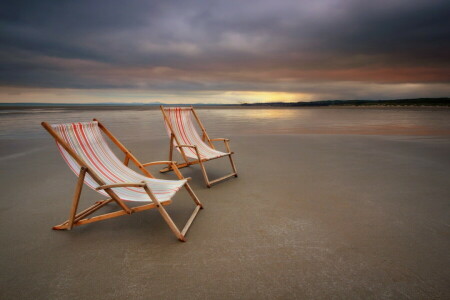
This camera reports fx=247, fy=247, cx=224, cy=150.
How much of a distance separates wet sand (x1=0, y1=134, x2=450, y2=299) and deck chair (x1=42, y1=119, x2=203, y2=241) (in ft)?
0.86

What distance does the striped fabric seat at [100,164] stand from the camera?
8.32ft

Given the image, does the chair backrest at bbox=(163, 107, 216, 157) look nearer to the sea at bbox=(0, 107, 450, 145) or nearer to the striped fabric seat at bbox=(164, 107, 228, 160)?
the striped fabric seat at bbox=(164, 107, 228, 160)

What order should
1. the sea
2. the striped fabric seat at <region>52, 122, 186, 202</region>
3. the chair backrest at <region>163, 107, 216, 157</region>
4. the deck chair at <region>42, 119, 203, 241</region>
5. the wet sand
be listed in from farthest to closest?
1. the sea
2. the chair backrest at <region>163, 107, 216, 157</region>
3. the striped fabric seat at <region>52, 122, 186, 202</region>
4. the deck chair at <region>42, 119, 203, 241</region>
5. the wet sand

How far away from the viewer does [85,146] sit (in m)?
2.76

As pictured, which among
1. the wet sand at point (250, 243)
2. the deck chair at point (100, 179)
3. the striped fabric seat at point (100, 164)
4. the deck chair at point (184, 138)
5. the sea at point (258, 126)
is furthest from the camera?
the sea at point (258, 126)

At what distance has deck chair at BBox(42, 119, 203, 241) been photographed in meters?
2.35

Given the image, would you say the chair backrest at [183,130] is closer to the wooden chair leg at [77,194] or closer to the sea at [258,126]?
the wooden chair leg at [77,194]

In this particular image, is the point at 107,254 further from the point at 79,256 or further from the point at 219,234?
the point at 219,234

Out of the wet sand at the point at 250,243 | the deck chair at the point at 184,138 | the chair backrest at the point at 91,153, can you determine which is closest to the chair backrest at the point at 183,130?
the deck chair at the point at 184,138

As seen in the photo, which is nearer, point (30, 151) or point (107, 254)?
point (107, 254)

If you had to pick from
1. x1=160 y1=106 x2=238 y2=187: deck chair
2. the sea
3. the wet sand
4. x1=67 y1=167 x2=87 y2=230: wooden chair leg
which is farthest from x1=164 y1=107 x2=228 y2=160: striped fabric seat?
the sea

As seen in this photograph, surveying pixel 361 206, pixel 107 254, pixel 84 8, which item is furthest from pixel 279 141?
pixel 84 8

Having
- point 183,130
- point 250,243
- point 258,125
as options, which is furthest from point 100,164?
point 258,125

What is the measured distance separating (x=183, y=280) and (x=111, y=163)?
5.55ft
